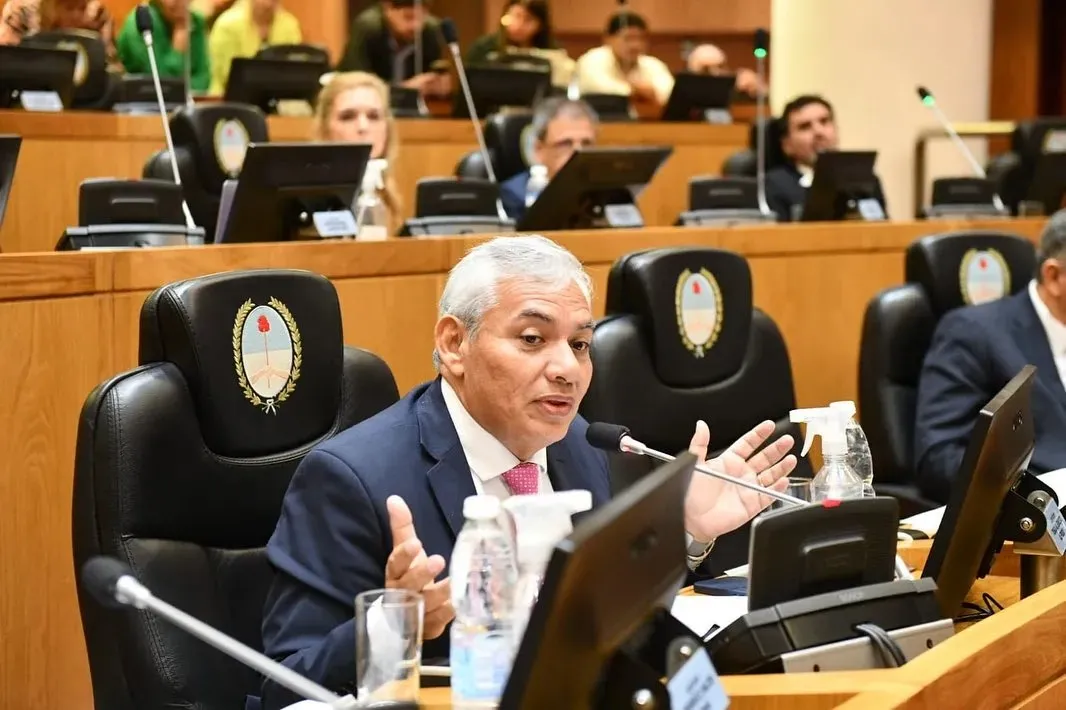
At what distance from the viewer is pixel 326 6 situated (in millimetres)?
10586

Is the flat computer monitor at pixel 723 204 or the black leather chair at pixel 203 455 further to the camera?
the flat computer monitor at pixel 723 204

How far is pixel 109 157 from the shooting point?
5863 millimetres

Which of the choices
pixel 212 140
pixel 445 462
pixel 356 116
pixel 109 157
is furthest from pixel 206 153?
pixel 445 462

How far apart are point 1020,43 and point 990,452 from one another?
9599 mm

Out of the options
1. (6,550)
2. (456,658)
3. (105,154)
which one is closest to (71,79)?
(105,154)

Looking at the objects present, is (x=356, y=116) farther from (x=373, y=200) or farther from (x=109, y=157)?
(x=109, y=157)

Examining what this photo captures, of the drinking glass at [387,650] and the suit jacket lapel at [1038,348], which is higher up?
the drinking glass at [387,650]

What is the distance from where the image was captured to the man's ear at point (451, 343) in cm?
212

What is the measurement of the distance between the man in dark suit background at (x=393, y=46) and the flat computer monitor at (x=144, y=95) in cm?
135

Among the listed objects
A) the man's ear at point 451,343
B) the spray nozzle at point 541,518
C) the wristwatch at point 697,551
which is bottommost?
the wristwatch at point 697,551

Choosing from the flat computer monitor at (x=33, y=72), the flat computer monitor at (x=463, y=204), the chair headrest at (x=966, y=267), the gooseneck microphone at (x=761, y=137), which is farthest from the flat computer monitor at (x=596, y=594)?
the gooseneck microphone at (x=761, y=137)

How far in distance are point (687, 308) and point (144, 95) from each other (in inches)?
158

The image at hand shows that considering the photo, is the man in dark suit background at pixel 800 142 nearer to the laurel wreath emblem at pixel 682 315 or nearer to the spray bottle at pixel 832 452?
the laurel wreath emblem at pixel 682 315

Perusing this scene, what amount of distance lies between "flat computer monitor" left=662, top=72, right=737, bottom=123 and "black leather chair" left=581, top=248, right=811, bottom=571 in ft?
15.5
